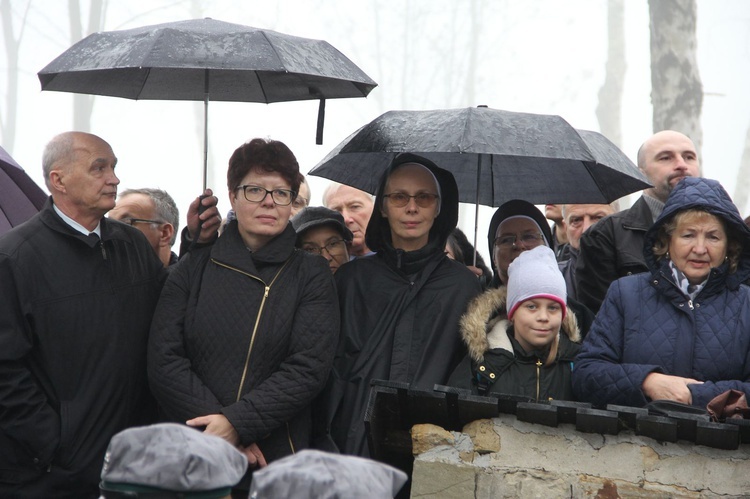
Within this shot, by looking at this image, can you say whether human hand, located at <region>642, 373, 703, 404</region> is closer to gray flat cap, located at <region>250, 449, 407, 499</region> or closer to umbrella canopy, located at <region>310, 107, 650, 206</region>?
umbrella canopy, located at <region>310, 107, 650, 206</region>

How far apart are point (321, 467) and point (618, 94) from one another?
17460 mm

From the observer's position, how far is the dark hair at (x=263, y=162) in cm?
A: 442

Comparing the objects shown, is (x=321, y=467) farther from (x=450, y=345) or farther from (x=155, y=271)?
(x=155, y=271)

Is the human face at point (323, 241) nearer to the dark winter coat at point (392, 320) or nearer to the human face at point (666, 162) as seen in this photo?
the dark winter coat at point (392, 320)

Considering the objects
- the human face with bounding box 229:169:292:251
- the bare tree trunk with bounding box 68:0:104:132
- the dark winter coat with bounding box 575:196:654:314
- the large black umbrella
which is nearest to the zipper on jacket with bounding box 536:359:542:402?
the dark winter coat with bounding box 575:196:654:314

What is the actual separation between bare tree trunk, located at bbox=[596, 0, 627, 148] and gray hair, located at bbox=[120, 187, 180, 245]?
1395 centimetres

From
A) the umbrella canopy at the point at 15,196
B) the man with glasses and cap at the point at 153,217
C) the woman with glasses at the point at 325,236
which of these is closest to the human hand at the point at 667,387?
the woman with glasses at the point at 325,236

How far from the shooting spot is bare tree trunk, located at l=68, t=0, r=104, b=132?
55.3 feet

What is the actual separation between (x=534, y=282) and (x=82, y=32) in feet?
49.0

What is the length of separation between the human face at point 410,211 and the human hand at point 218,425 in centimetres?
118

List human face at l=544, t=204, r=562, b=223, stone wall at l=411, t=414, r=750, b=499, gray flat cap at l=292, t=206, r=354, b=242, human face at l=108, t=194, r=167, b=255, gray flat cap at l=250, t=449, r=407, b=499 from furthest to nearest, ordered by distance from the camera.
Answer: human face at l=544, t=204, r=562, b=223 < human face at l=108, t=194, r=167, b=255 < gray flat cap at l=292, t=206, r=354, b=242 < stone wall at l=411, t=414, r=750, b=499 < gray flat cap at l=250, t=449, r=407, b=499

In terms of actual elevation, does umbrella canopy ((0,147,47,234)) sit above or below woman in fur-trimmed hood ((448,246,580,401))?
above

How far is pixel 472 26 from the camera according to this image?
64.1ft

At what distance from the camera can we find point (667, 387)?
13.0 feet
